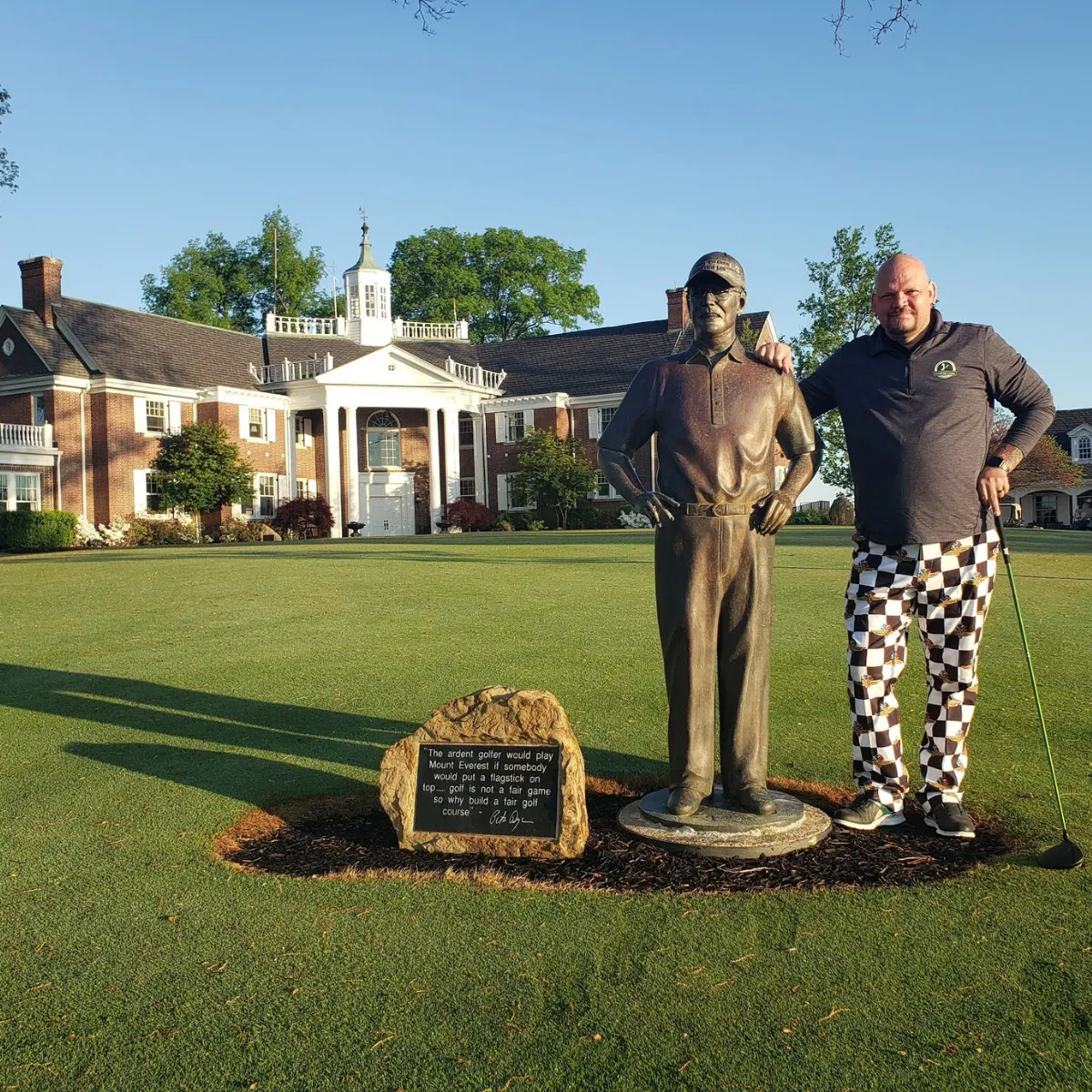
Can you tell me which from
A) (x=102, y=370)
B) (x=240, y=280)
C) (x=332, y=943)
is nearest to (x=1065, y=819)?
(x=332, y=943)

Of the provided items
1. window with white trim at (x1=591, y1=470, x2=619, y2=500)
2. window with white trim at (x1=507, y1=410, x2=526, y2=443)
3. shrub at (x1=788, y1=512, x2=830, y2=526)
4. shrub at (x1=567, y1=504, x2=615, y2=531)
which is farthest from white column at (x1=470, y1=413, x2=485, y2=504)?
shrub at (x1=788, y1=512, x2=830, y2=526)

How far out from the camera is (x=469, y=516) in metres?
40.8

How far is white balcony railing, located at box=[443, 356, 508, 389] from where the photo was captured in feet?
146

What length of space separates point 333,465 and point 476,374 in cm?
842

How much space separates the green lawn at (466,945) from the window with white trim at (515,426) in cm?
3722

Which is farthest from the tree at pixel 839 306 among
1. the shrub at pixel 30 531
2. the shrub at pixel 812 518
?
the shrub at pixel 30 531

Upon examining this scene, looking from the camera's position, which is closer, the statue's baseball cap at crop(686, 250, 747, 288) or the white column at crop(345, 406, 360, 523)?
the statue's baseball cap at crop(686, 250, 747, 288)

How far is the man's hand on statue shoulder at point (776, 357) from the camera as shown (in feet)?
15.6

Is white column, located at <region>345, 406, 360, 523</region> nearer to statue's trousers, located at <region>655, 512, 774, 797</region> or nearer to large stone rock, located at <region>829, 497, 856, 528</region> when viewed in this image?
large stone rock, located at <region>829, 497, 856, 528</region>

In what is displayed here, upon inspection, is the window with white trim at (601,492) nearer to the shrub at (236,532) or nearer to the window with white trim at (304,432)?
the window with white trim at (304,432)

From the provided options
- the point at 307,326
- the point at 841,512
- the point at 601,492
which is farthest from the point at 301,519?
the point at 841,512

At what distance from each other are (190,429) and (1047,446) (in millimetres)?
43402

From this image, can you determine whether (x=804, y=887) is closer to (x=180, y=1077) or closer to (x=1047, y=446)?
(x=180, y=1077)

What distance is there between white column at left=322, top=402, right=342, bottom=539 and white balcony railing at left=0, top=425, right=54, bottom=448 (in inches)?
371
